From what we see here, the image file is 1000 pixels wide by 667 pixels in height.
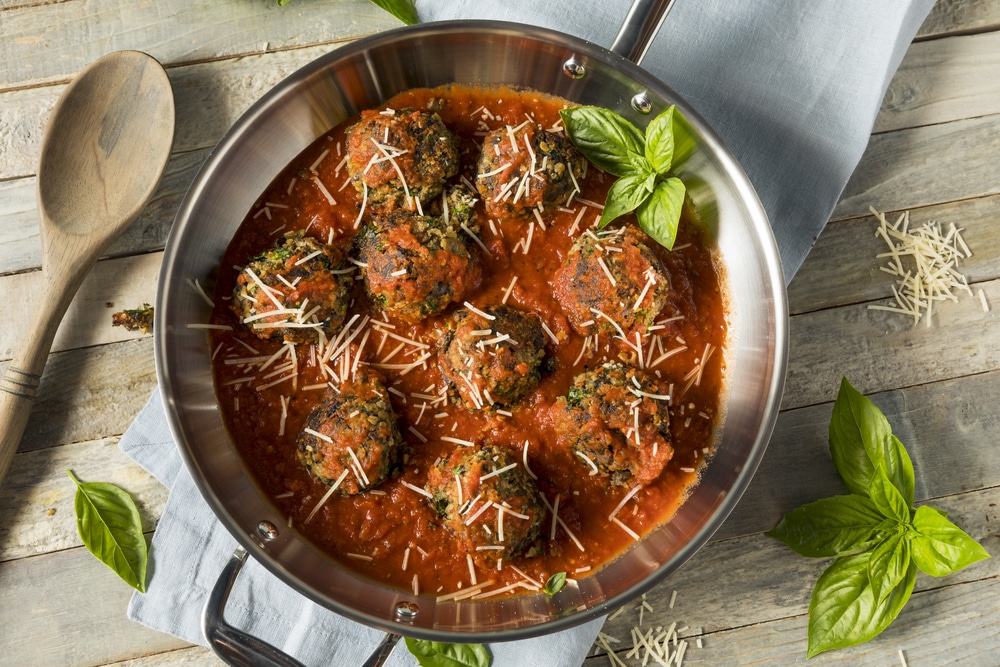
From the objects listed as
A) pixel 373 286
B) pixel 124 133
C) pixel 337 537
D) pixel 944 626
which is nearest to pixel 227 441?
pixel 337 537

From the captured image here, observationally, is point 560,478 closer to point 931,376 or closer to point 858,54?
point 931,376

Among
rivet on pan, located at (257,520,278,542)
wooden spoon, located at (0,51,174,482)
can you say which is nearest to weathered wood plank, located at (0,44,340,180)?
wooden spoon, located at (0,51,174,482)

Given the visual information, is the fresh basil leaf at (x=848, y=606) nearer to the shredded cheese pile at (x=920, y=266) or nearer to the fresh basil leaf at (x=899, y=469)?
the fresh basil leaf at (x=899, y=469)

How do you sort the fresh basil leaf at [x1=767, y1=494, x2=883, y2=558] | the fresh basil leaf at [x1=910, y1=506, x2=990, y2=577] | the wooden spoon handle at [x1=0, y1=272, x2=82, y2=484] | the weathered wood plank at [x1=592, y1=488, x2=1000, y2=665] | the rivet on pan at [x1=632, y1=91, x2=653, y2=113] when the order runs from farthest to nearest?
the weathered wood plank at [x1=592, y1=488, x2=1000, y2=665] < the fresh basil leaf at [x1=767, y1=494, x2=883, y2=558] < the wooden spoon handle at [x1=0, y1=272, x2=82, y2=484] < the fresh basil leaf at [x1=910, y1=506, x2=990, y2=577] < the rivet on pan at [x1=632, y1=91, x2=653, y2=113]

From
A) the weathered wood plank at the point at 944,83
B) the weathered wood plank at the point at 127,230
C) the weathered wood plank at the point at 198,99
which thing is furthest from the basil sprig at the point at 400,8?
the weathered wood plank at the point at 944,83

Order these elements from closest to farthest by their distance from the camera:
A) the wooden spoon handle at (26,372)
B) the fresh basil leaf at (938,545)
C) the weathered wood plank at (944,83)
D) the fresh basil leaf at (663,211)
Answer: the fresh basil leaf at (663,211), the fresh basil leaf at (938,545), the wooden spoon handle at (26,372), the weathered wood plank at (944,83)

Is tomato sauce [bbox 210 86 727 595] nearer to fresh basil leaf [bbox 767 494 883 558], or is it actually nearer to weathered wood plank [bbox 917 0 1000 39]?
fresh basil leaf [bbox 767 494 883 558]
